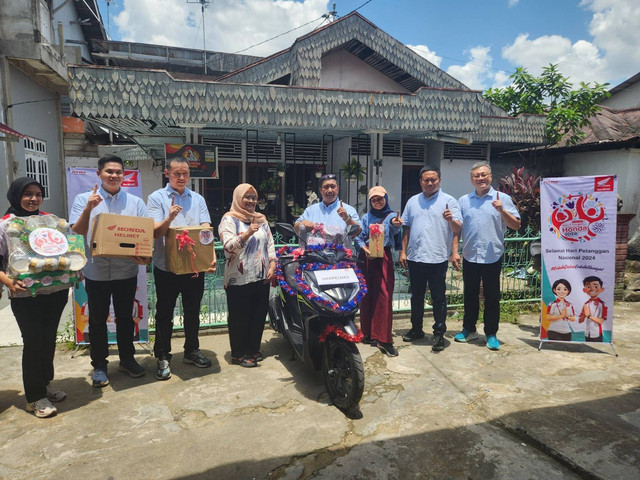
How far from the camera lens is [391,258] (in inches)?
160

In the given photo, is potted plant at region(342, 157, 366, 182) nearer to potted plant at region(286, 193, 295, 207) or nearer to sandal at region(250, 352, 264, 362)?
potted plant at region(286, 193, 295, 207)

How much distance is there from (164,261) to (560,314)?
12.5 ft

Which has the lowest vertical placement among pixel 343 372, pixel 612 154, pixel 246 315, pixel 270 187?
pixel 343 372

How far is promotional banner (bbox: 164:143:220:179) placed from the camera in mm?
7461

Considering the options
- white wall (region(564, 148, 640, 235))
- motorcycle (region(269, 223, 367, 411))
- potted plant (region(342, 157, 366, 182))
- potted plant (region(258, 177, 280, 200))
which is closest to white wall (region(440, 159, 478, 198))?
potted plant (region(342, 157, 366, 182))

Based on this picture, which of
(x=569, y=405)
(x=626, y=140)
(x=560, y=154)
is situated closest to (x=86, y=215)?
(x=569, y=405)

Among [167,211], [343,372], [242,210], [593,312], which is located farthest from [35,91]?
[593,312]

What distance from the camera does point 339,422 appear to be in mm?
2869

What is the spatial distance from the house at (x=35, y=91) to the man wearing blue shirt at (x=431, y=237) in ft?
18.2

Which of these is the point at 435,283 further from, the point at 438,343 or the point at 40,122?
the point at 40,122

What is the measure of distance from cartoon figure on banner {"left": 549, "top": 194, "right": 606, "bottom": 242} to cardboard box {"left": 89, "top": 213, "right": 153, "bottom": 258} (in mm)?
3796

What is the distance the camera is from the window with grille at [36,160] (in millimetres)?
9328

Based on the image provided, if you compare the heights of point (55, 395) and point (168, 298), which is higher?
point (168, 298)

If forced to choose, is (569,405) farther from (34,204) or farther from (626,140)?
(626,140)
